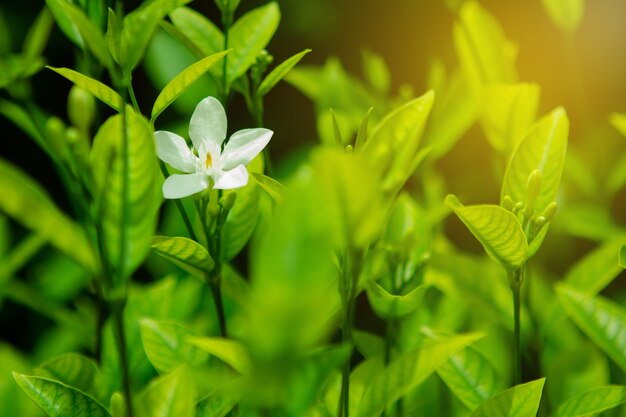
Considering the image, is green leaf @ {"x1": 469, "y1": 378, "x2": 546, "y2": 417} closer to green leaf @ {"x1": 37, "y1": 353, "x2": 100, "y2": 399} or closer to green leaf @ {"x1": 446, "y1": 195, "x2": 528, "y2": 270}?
green leaf @ {"x1": 446, "y1": 195, "x2": 528, "y2": 270}

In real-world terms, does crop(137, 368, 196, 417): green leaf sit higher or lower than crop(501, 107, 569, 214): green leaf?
lower

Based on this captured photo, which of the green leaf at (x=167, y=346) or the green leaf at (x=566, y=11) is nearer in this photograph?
the green leaf at (x=167, y=346)

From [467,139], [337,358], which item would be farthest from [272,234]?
[467,139]

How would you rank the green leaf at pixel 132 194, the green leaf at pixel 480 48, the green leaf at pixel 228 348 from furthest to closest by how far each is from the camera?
the green leaf at pixel 480 48
the green leaf at pixel 132 194
the green leaf at pixel 228 348

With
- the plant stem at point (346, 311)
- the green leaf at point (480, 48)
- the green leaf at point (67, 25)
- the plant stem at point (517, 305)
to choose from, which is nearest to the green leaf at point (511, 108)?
the green leaf at point (480, 48)

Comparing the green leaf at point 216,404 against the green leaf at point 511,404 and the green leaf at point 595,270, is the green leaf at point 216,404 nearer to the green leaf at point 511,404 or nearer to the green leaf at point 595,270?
the green leaf at point 511,404

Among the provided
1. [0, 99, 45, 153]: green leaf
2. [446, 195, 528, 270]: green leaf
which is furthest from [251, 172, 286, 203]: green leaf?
[0, 99, 45, 153]: green leaf

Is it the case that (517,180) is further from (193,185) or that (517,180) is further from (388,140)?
(193,185)
